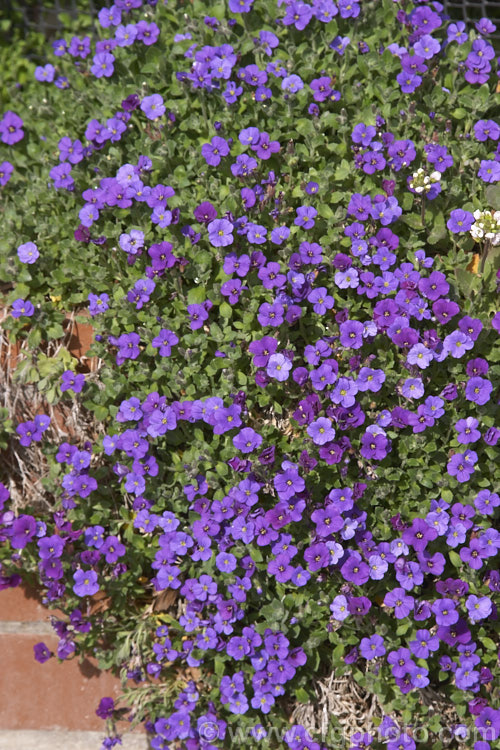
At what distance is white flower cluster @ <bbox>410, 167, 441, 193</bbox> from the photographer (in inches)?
Result: 117

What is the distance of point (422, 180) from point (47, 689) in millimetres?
2791

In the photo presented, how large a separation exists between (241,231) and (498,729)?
2242mm

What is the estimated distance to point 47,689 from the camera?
3305 mm

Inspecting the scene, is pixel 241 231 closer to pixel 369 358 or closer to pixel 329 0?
pixel 369 358

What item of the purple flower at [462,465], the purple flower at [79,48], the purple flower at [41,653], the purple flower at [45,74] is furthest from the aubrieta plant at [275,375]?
the purple flower at [45,74]

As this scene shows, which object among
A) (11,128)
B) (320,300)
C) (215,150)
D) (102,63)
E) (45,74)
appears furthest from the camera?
(45,74)

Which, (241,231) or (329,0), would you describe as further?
(329,0)

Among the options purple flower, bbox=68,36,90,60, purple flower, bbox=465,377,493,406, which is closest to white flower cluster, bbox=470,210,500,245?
purple flower, bbox=465,377,493,406

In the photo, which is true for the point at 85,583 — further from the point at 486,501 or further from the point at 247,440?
the point at 486,501

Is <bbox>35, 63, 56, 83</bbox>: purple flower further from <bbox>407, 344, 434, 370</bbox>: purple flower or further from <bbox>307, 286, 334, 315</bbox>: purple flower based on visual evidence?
<bbox>407, 344, 434, 370</bbox>: purple flower

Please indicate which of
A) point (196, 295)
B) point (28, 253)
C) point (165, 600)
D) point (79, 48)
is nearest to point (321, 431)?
point (196, 295)

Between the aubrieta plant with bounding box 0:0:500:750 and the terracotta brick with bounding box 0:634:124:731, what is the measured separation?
15cm

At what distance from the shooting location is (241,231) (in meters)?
3.12

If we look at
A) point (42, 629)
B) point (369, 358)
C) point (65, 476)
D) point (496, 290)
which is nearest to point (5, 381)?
point (65, 476)
